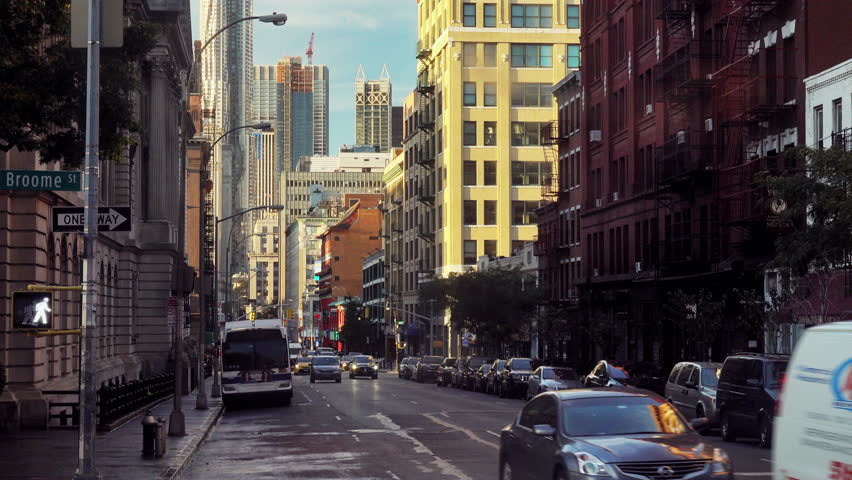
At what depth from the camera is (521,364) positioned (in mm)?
54719

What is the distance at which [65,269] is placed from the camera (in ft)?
125

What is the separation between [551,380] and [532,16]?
7147 centimetres

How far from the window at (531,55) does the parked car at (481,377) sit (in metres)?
53.1

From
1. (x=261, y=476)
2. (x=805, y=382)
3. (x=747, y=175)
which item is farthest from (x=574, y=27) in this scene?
(x=805, y=382)

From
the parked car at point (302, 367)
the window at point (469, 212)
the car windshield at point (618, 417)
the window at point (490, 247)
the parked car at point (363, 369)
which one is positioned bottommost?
the parked car at point (302, 367)

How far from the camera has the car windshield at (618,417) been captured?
50.5ft

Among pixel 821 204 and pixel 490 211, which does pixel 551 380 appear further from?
pixel 490 211

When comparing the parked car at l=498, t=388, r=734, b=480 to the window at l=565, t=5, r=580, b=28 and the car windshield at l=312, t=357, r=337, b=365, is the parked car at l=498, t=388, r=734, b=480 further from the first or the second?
the window at l=565, t=5, r=580, b=28

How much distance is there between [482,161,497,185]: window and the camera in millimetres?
110875

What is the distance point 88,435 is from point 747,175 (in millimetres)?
33142

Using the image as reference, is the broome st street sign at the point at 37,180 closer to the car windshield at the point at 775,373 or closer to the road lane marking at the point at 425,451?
the road lane marking at the point at 425,451

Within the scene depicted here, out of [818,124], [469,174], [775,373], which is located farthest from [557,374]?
[469,174]

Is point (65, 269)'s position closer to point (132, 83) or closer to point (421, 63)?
point (132, 83)

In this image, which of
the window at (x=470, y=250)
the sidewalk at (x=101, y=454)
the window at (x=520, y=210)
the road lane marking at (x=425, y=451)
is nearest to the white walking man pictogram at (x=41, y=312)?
the sidewalk at (x=101, y=454)
